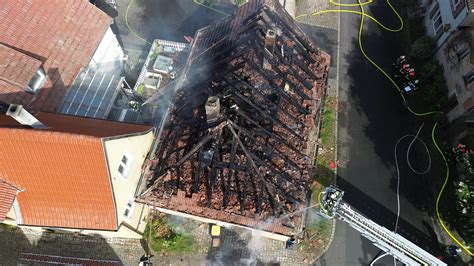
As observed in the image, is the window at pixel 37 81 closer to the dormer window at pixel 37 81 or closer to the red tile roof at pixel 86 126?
the dormer window at pixel 37 81

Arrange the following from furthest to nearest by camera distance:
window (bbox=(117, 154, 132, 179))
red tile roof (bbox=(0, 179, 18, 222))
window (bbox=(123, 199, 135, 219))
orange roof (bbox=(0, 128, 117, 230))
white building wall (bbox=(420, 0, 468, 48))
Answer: white building wall (bbox=(420, 0, 468, 48)) < window (bbox=(123, 199, 135, 219)) < window (bbox=(117, 154, 132, 179)) < red tile roof (bbox=(0, 179, 18, 222)) < orange roof (bbox=(0, 128, 117, 230))

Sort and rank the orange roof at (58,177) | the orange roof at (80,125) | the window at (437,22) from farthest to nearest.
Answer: the window at (437,22)
the orange roof at (80,125)
the orange roof at (58,177)

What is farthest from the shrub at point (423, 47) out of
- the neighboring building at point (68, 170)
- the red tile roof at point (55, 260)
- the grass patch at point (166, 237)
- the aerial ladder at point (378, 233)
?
the red tile roof at point (55, 260)

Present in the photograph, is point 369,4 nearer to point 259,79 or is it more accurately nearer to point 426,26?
point 426,26

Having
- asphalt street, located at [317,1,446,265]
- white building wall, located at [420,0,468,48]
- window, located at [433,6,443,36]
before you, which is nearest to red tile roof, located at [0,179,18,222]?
asphalt street, located at [317,1,446,265]

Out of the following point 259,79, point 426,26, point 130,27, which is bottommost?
point 259,79

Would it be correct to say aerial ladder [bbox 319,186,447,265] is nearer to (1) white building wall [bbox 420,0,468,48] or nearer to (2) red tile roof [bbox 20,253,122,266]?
(2) red tile roof [bbox 20,253,122,266]

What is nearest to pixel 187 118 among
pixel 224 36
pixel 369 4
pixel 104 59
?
pixel 224 36
